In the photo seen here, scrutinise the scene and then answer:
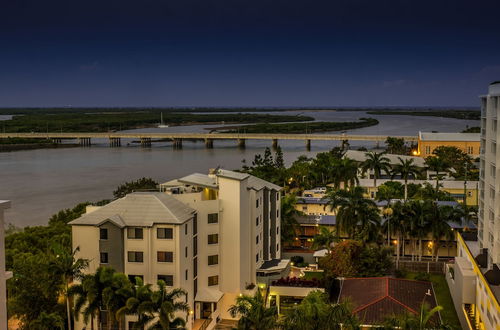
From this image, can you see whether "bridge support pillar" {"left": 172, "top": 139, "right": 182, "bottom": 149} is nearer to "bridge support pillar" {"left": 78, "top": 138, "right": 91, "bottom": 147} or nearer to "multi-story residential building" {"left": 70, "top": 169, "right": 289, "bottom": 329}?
"bridge support pillar" {"left": 78, "top": 138, "right": 91, "bottom": 147}

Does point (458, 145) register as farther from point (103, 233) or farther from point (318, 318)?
point (318, 318)

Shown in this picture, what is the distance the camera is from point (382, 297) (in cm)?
2242

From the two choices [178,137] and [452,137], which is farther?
[178,137]

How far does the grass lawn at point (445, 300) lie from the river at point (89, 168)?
30.3 meters

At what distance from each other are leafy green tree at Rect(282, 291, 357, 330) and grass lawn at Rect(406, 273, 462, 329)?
5.53 metres

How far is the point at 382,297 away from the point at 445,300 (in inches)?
231

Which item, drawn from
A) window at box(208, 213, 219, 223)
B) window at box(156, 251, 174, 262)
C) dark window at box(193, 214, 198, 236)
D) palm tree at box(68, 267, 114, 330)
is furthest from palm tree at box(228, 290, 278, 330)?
window at box(208, 213, 219, 223)

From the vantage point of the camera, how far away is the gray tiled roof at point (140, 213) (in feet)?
76.2

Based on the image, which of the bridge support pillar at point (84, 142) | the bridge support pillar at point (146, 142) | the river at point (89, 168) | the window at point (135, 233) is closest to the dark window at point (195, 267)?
the window at point (135, 233)

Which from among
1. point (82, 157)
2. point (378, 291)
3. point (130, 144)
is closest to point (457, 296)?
point (378, 291)

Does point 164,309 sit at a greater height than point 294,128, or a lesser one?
lesser

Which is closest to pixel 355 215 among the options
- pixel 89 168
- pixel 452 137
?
pixel 452 137

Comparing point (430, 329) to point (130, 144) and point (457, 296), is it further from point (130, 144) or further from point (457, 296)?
point (130, 144)

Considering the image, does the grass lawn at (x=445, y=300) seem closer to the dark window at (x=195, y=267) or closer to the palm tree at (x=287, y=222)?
the palm tree at (x=287, y=222)
